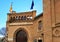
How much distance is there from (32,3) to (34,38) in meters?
6.56

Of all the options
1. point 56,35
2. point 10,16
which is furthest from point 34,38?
point 56,35

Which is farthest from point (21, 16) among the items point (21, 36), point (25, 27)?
point (21, 36)

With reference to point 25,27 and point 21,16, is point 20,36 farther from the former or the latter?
point 21,16

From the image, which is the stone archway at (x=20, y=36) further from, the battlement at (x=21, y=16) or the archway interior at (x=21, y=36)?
the battlement at (x=21, y=16)

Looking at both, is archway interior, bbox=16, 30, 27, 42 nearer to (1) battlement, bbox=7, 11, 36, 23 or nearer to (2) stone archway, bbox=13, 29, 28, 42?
(2) stone archway, bbox=13, 29, 28, 42

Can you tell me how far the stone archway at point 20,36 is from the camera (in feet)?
98.8

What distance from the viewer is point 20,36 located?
30406mm

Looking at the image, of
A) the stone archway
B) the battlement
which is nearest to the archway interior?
the stone archway

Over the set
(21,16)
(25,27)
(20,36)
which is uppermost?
(21,16)

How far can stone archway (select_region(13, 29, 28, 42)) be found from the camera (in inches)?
1185

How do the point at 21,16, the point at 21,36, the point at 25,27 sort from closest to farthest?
the point at 25,27
the point at 21,36
the point at 21,16

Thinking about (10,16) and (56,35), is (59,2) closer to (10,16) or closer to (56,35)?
(56,35)

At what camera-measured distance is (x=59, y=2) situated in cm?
2009

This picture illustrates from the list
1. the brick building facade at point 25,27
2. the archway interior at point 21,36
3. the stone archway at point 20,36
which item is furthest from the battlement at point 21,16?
the archway interior at point 21,36
